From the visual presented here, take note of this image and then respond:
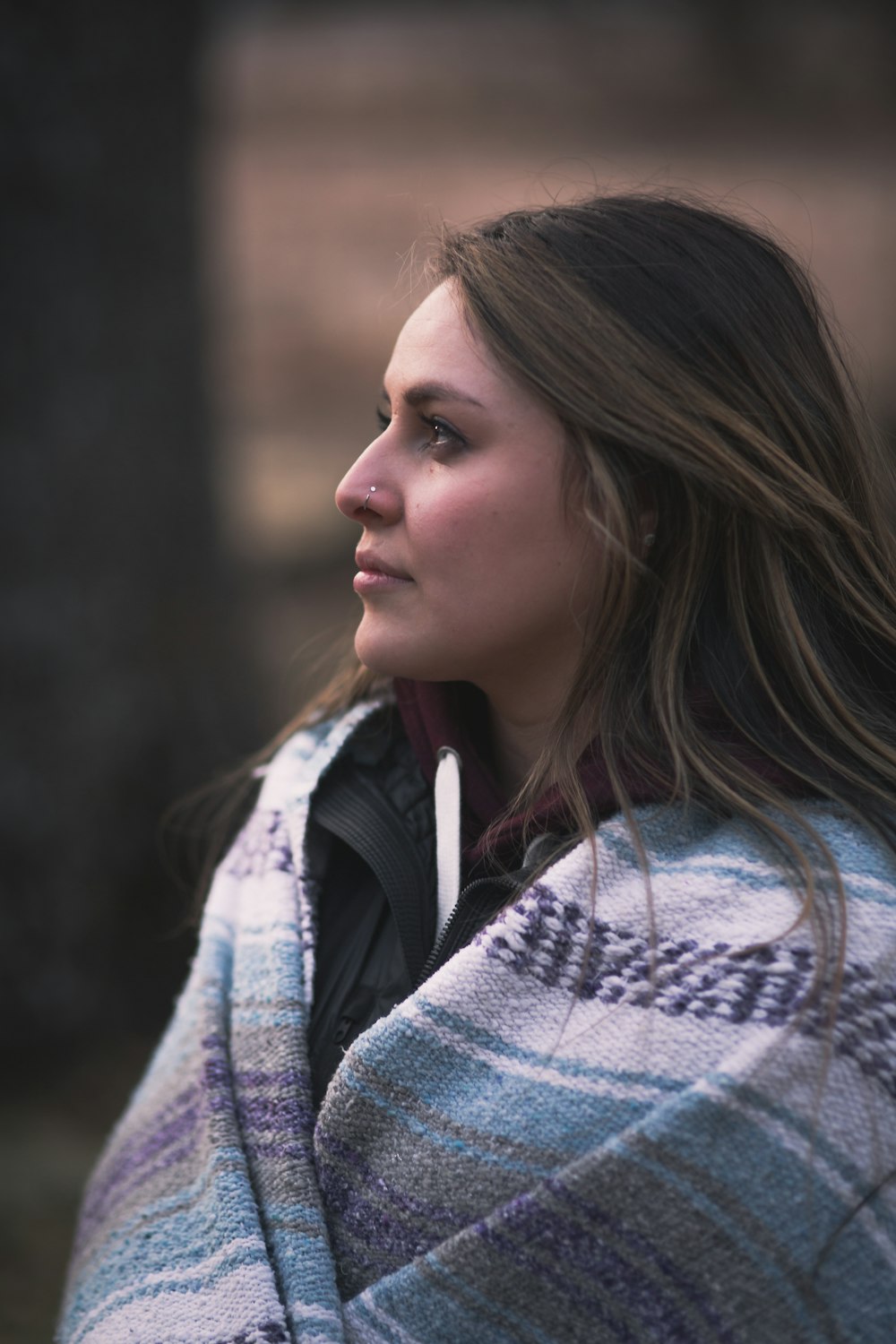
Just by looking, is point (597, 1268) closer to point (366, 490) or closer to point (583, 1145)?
point (583, 1145)

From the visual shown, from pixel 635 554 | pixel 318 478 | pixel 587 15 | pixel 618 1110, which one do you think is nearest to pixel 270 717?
pixel 635 554

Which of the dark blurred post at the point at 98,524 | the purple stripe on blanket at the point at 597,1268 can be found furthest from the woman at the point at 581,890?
the dark blurred post at the point at 98,524

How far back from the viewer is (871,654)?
1.90 metres

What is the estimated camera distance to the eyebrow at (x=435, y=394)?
1743 mm

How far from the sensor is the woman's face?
173 centimetres

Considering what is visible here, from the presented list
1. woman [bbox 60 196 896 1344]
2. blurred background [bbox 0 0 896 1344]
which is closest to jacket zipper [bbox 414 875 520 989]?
woman [bbox 60 196 896 1344]

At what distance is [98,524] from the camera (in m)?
3.50

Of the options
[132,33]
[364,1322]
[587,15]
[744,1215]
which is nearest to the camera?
[744,1215]

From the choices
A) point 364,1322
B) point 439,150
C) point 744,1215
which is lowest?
point 364,1322

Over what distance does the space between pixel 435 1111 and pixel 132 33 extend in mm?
3090

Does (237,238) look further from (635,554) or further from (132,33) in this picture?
(635,554)

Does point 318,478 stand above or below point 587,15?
below

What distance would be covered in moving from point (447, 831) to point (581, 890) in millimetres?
307

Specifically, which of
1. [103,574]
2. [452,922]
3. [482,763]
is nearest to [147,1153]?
[452,922]
